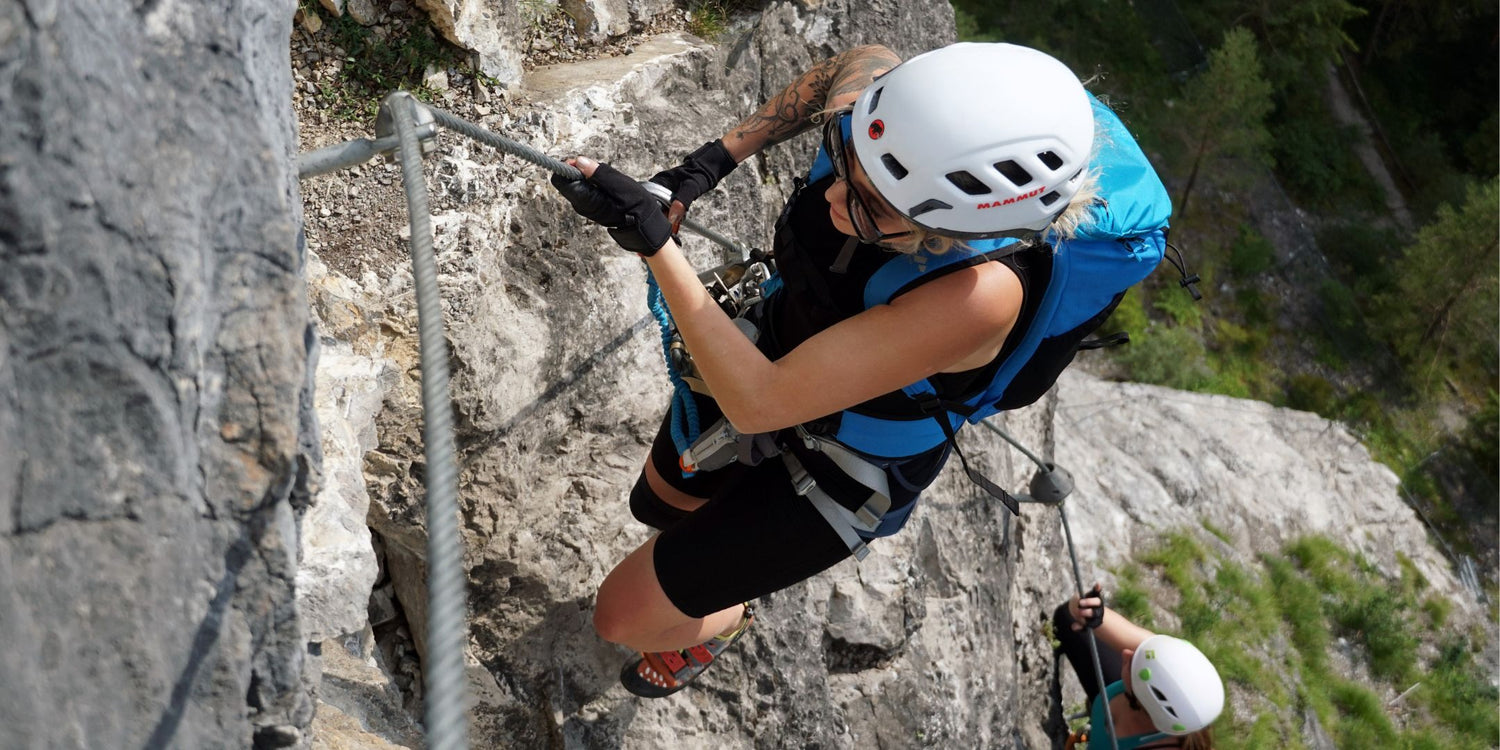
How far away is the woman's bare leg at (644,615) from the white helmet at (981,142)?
1597mm

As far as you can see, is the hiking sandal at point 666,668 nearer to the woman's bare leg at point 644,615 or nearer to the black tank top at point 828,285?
the woman's bare leg at point 644,615

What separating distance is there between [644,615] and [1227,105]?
19274 mm

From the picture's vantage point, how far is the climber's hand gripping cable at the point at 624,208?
240 centimetres

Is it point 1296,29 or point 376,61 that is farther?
point 1296,29

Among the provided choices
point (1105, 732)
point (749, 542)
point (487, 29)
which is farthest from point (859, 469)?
point (1105, 732)

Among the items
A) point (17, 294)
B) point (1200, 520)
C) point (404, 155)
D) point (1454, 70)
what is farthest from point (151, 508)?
point (1454, 70)

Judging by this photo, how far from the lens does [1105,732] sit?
19.6 ft

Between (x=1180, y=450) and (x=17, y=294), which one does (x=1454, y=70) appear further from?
(x=17, y=294)

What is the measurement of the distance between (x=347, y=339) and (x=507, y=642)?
1.27 metres

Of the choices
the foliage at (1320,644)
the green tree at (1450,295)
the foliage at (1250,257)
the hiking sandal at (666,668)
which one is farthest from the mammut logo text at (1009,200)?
the green tree at (1450,295)

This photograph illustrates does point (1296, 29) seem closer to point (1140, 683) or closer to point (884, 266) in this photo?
point (1140, 683)

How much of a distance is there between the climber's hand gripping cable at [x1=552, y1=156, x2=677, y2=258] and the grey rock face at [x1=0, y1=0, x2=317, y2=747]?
2.60 feet

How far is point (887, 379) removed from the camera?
2.35 meters

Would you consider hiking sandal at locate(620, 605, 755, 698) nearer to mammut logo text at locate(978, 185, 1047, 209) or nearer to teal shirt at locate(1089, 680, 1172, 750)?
mammut logo text at locate(978, 185, 1047, 209)
